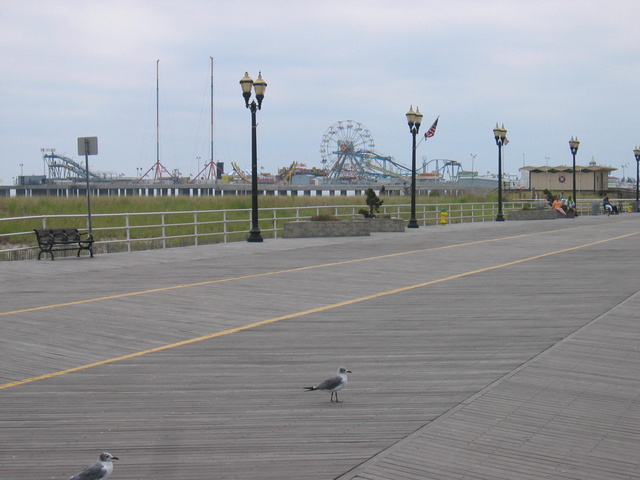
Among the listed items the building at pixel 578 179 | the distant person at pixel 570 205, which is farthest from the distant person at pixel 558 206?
the building at pixel 578 179

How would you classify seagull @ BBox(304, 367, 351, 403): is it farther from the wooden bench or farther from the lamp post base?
the lamp post base

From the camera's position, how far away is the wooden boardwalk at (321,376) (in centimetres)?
541

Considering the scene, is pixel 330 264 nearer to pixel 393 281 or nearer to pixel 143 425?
pixel 393 281

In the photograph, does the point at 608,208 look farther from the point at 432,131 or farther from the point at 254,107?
the point at 254,107

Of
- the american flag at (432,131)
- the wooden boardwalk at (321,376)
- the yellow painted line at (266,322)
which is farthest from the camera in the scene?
the american flag at (432,131)

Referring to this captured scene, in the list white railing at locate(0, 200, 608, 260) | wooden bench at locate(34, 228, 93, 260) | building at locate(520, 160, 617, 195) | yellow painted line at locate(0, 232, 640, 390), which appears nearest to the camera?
yellow painted line at locate(0, 232, 640, 390)

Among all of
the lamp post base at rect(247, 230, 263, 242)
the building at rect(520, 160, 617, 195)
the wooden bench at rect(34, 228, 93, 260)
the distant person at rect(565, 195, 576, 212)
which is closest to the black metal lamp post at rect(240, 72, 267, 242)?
the lamp post base at rect(247, 230, 263, 242)

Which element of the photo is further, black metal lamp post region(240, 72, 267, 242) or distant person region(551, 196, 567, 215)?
distant person region(551, 196, 567, 215)

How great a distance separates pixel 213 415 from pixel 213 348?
108 inches

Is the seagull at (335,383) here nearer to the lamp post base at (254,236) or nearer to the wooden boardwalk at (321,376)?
the wooden boardwalk at (321,376)

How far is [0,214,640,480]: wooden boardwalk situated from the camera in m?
5.41

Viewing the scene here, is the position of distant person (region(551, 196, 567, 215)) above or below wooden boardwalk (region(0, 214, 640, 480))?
above

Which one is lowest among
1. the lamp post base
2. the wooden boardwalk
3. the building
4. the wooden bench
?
the wooden boardwalk

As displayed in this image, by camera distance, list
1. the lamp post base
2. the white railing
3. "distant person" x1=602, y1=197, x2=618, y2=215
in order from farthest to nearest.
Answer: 1. "distant person" x1=602, y1=197, x2=618, y2=215
2. the white railing
3. the lamp post base
